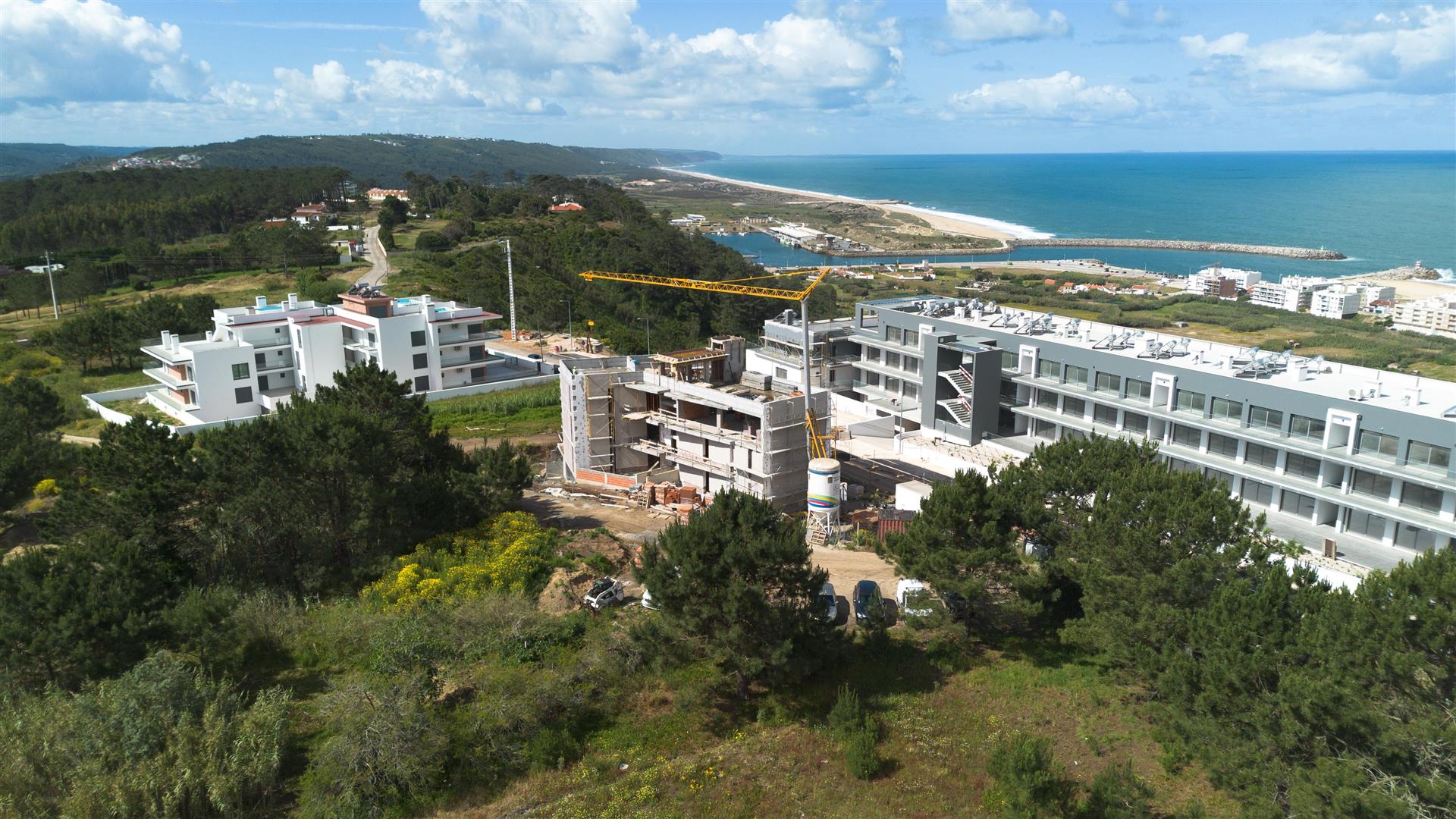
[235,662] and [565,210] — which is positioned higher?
[565,210]

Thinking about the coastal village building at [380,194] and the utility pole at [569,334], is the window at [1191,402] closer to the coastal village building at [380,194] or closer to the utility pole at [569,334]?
the utility pole at [569,334]

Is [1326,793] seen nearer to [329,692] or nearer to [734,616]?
[734,616]

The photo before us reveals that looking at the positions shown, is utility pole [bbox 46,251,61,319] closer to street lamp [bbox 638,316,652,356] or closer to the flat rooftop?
street lamp [bbox 638,316,652,356]

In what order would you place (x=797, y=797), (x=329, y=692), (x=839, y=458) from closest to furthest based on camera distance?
(x=797, y=797)
(x=329, y=692)
(x=839, y=458)

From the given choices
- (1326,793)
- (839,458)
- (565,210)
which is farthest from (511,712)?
(565,210)

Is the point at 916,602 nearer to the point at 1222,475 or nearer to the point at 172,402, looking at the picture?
the point at 1222,475

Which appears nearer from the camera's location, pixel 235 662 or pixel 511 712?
pixel 511 712

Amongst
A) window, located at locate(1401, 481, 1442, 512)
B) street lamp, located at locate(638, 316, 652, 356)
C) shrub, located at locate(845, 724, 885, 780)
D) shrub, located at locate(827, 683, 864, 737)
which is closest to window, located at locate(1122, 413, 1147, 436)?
window, located at locate(1401, 481, 1442, 512)

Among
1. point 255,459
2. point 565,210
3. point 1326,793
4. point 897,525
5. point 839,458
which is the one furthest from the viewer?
point 565,210
